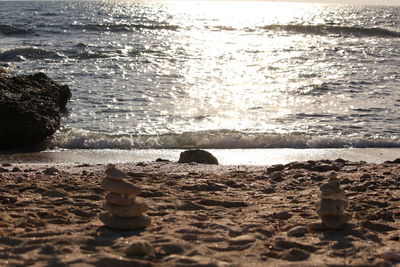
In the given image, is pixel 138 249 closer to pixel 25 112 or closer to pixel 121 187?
pixel 121 187

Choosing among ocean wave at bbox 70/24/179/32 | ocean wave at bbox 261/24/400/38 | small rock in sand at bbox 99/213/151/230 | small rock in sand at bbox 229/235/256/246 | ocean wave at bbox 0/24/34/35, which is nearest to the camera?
small rock in sand at bbox 229/235/256/246

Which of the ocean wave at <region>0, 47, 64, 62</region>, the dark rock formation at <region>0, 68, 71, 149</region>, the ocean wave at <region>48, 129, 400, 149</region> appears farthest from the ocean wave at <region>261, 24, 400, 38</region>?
the dark rock formation at <region>0, 68, 71, 149</region>

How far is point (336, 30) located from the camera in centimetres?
3741

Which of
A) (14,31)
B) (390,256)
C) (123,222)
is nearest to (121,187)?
(123,222)

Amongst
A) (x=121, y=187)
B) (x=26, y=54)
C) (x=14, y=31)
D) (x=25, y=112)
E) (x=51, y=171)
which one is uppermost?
(x=14, y=31)

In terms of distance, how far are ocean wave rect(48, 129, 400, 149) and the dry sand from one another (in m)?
2.32

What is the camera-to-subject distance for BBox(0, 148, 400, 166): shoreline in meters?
8.64

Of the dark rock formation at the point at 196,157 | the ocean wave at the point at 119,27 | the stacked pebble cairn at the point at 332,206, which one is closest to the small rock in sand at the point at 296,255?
the stacked pebble cairn at the point at 332,206

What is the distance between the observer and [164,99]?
1350cm

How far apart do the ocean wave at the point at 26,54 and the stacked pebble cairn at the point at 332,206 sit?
58.6 ft

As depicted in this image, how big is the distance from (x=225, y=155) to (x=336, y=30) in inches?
1182

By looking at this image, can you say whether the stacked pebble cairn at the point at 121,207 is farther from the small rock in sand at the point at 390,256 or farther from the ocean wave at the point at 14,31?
the ocean wave at the point at 14,31

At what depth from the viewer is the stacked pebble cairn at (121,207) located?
446 centimetres

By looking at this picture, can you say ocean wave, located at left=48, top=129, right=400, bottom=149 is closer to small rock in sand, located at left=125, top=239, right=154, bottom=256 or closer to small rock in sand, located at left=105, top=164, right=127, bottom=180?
small rock in sand, located at left=105, top=164, right=127, bottom=180
